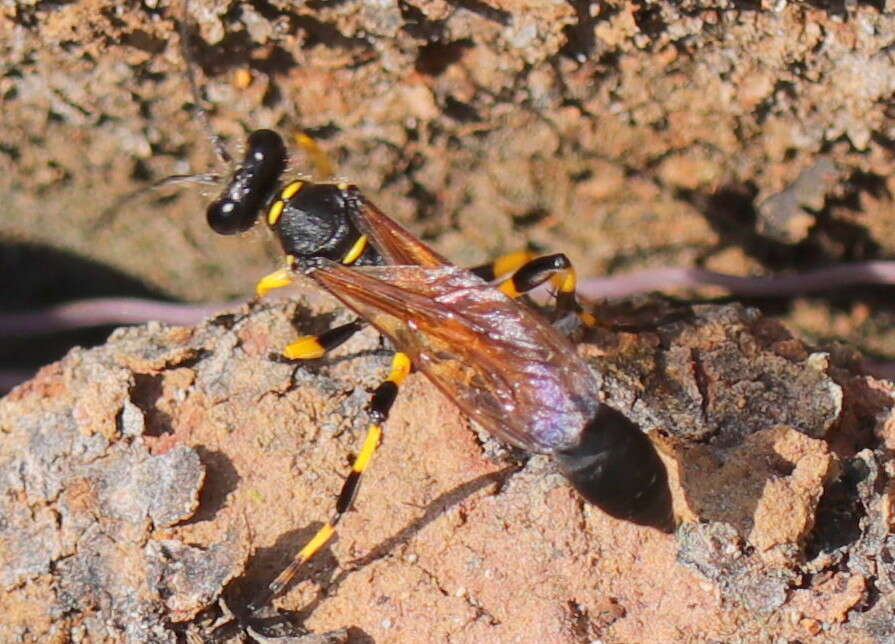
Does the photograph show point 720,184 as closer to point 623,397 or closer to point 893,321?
point 893,321

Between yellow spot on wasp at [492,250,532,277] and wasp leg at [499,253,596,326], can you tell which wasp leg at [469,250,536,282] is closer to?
yellow spot on wasp at [492,250,532,277]

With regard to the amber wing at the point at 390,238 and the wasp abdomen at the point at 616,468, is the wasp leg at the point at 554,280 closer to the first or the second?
the amber wing at the point at 390,238

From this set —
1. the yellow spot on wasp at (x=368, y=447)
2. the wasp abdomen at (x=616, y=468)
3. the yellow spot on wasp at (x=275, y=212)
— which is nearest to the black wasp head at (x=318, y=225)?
the yellow spot on wasp at (x=275, y=212)

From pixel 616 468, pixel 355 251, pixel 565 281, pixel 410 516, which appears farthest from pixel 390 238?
pixel 616 468

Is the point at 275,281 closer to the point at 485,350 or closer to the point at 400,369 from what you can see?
the point at 400,369

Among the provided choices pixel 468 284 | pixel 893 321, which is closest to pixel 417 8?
pixel 468 284

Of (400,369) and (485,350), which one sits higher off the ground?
(485,350)
